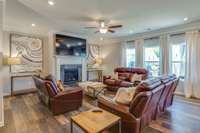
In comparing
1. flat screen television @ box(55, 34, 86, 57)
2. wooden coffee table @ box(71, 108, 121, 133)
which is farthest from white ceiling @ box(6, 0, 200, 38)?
wooden coffee table @ box(71, 108, 121, 133)

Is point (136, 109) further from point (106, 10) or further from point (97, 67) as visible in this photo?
point (97, 67)

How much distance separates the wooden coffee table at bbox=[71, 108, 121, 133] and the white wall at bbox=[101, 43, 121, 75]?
599 cm

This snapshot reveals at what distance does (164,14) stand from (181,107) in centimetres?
289

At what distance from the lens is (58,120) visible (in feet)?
9.69

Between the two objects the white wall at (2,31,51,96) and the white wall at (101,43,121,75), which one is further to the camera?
the white wall at (101,43,121,75)

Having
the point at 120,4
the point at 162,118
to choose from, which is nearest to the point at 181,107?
the point at 162,118

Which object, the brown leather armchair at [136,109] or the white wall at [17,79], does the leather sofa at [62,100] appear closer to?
the brown leather armchair at [136,109]

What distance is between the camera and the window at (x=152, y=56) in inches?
234

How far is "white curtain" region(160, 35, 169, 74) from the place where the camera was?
546cm

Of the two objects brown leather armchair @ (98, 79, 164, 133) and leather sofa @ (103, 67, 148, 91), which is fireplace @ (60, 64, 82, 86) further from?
brown leather armchair @ (98, 79, 164, 133)

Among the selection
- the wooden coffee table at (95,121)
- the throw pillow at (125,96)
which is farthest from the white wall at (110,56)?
the wooden coffee table at (95,121)

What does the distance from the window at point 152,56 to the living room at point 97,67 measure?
5 cm

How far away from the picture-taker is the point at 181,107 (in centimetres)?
372

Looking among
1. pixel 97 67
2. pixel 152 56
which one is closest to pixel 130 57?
pixel 152 56
